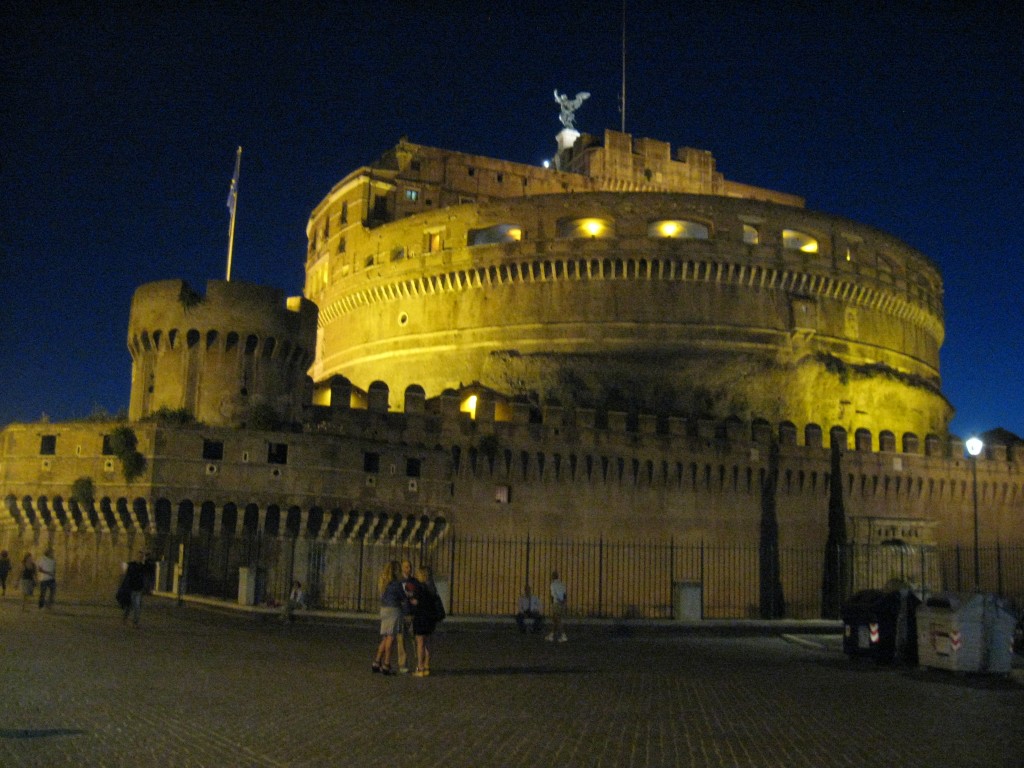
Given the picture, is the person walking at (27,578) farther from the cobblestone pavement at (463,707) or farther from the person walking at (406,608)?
the person walking at (406,608)

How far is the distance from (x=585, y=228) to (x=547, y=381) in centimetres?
768

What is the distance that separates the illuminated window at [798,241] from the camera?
162 ft

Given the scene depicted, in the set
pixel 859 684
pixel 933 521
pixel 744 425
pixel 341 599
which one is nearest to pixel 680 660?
pixel 859 684

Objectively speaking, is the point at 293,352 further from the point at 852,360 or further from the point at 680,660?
the point at 852,360

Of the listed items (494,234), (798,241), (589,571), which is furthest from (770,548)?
(494,234)

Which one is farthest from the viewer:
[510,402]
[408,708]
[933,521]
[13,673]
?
[933,521]

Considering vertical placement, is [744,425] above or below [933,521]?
above

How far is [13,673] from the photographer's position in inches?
472

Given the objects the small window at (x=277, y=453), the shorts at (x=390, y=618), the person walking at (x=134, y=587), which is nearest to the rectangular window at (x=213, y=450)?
the small window at (x=277, y=453)

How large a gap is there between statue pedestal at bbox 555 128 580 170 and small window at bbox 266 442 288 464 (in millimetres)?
39915

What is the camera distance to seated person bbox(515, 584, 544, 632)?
70.8ft

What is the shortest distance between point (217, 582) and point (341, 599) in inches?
136

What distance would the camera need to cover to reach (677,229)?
48.5 m

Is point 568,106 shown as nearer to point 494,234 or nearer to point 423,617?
point 494,234
